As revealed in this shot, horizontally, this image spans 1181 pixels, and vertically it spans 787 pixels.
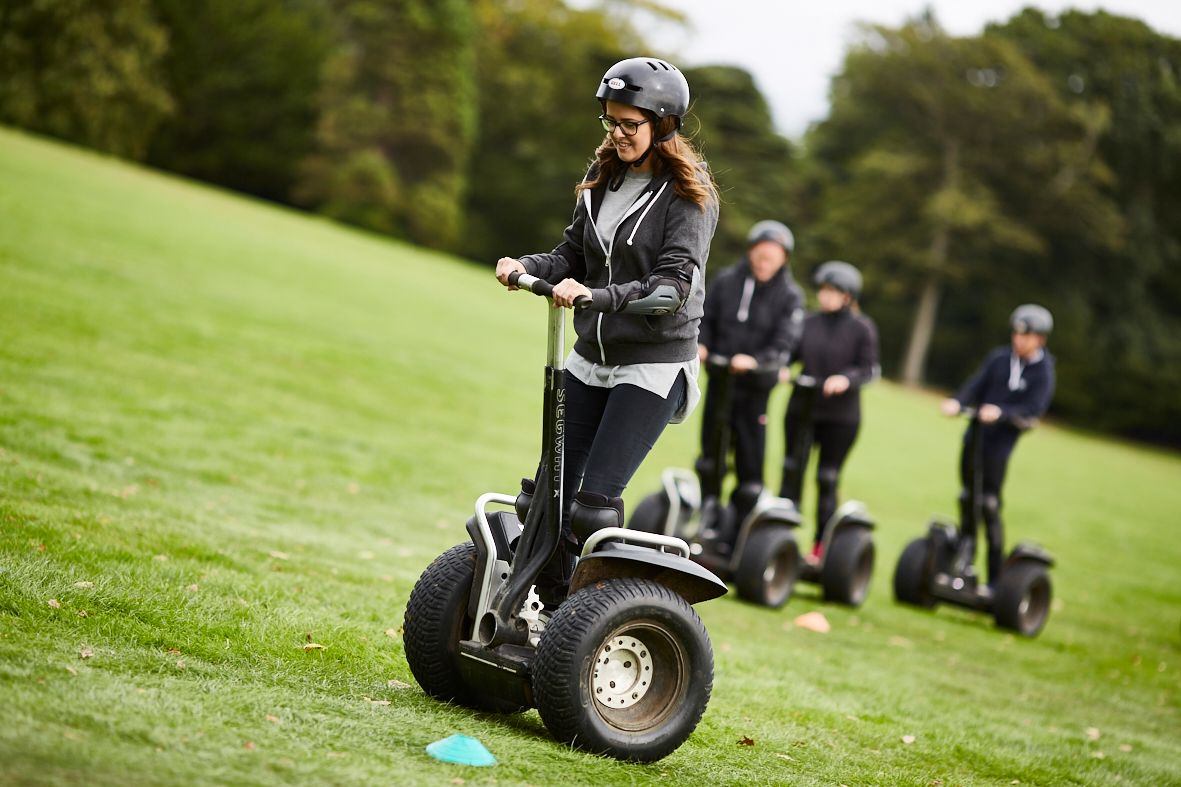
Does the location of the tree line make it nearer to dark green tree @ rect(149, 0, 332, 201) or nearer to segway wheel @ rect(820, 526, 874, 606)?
dark green tree @ rect(149, 0, 332, 201)

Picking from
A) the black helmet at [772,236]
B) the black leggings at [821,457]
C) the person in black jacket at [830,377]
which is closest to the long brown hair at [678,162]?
the black helmet at [772,236]

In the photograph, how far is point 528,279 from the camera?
4.42 meters

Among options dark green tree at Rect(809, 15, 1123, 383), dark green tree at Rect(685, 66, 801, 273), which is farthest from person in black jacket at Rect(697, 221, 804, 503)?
dark green tree at Rect(685, 66, 801, 273)

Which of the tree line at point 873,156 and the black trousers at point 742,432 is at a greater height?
the tree line at point 873,156

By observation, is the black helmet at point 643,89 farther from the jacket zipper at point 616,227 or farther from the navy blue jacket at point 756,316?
the navy blue jacket at point 756,316

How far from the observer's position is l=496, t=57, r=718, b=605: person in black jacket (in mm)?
4609

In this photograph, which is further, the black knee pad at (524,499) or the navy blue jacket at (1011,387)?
the navy blue jacket at (1011,387)

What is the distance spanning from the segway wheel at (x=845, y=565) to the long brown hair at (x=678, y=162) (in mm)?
5951

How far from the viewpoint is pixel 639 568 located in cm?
459

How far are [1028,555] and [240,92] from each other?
4559 centimetres

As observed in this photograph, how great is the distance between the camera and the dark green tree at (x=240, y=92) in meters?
48.5

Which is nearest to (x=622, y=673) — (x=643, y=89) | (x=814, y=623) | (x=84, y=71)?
(x=643, y=89)

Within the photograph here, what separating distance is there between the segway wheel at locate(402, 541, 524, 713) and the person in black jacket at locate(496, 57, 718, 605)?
0.31 metres

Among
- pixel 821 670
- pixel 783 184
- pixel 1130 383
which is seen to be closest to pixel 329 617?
pixel 821 670
